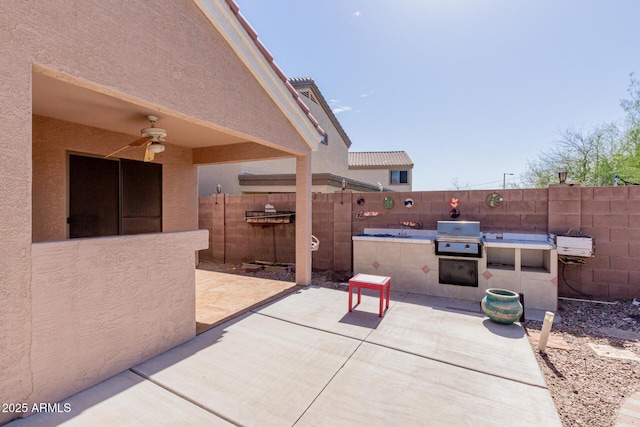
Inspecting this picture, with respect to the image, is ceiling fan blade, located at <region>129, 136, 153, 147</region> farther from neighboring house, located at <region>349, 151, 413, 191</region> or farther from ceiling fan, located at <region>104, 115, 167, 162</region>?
neighboring house, located at <region>349, 151, 413, 191</region>

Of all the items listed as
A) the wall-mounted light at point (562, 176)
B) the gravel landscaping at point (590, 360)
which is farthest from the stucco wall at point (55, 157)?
the wall-mounted light at point (562, 176)

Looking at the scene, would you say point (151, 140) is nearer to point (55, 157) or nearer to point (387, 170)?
point (55, 157)

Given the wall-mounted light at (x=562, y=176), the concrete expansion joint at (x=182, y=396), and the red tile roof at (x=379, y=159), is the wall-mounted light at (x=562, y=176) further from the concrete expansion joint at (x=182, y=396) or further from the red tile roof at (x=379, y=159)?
the red tile roof at (x=379, y=159)

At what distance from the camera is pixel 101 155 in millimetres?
5395

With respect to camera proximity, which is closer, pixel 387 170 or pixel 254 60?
pixel 254 60

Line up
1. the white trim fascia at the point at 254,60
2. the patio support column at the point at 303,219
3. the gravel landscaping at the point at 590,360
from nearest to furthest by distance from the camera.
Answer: the gravel landscaping at the point at 590,360 → the white trim fascia at the point at 254,60 → the patio support column at the point at 303,219

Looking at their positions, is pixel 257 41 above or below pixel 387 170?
below

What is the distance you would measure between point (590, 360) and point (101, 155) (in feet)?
27.3

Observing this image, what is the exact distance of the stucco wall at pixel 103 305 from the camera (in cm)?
249

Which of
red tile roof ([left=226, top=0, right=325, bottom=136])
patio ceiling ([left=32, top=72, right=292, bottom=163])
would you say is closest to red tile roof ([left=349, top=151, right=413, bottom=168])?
patio ceiling ([left=32, top=72, right=292, bottom=163])

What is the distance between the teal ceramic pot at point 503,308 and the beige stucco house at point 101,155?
4.58 meters

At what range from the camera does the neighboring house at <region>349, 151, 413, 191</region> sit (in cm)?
2556

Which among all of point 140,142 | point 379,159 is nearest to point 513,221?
point 140,142

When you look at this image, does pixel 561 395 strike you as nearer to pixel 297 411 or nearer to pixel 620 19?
pixel 297 411
